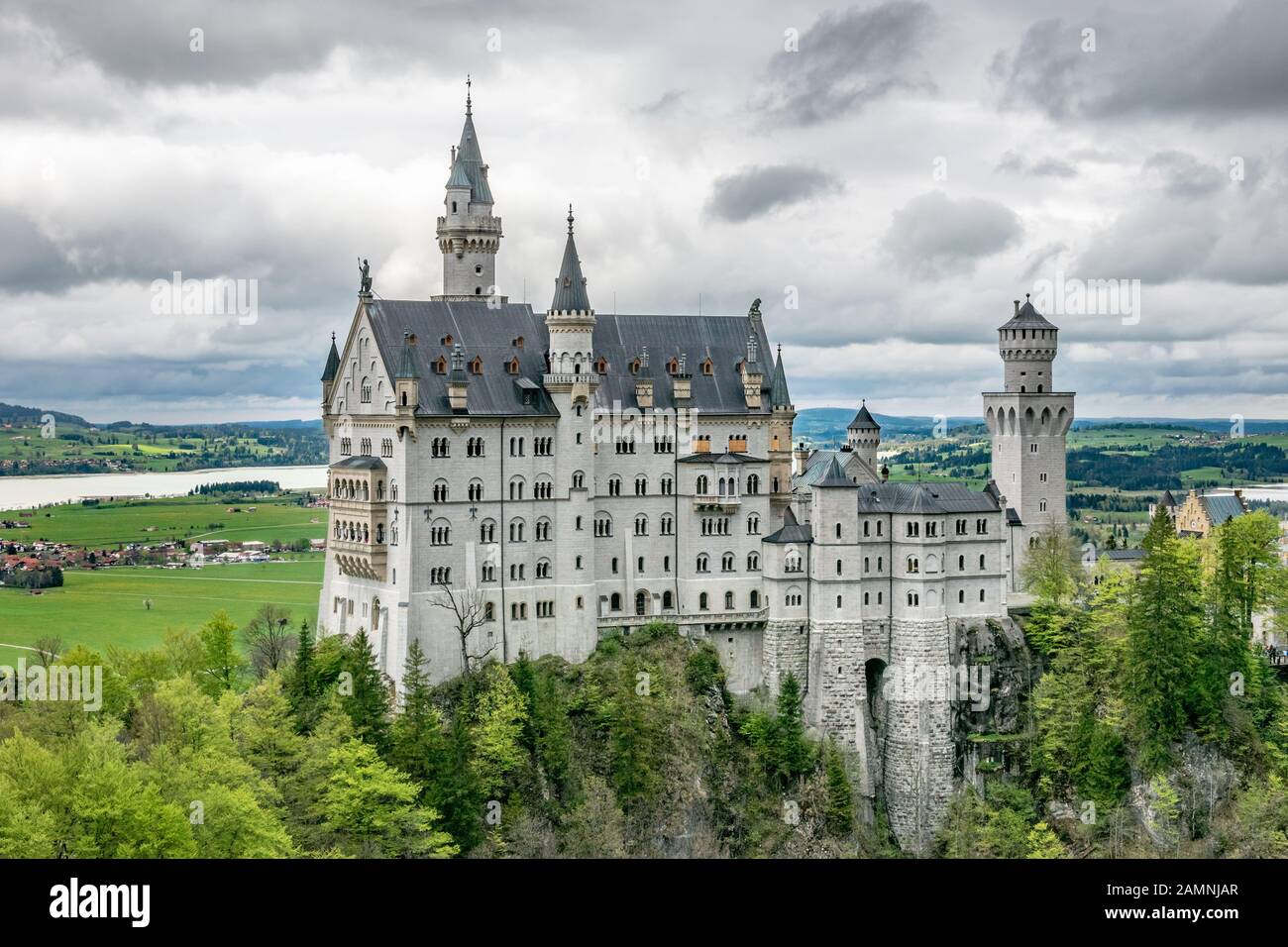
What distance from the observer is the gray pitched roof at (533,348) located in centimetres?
8744

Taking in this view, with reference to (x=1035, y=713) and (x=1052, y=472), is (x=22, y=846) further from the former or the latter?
(x=1052, y=472)

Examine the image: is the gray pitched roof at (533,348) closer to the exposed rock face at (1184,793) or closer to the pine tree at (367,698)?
the pine tree at (367,698)

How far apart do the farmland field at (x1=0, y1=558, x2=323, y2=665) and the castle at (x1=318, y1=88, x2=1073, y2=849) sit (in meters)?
36.3

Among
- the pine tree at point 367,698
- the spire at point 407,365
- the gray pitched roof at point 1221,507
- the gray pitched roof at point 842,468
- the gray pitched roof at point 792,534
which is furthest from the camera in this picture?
the gray pitched roof at point 1221,507

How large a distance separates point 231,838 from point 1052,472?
66.8 metres

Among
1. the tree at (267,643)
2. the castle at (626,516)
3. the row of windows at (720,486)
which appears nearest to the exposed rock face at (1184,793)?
the castle at (626,516)

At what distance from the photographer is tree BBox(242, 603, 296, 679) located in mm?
101875

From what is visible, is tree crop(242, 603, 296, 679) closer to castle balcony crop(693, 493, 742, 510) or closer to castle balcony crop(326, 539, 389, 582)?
castle balcony crop(326, 539, 389, 582)

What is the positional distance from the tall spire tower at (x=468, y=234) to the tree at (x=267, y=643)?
26820 millimetres

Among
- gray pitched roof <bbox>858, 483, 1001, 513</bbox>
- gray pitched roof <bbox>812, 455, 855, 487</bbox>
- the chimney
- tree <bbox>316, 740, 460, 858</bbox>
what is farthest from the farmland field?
gray pitched roof <bbox>858, 483, 1001, 513</bbox>
